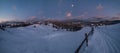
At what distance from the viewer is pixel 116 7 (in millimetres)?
6281

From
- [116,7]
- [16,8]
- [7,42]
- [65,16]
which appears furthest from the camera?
[65,16]

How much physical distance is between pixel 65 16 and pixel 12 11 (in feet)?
9.77

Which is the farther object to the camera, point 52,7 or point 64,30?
point 64,30

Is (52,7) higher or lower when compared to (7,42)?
higher

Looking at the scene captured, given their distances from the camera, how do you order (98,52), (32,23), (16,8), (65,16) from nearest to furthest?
1. (98,52)
2. (16,8)
3. (32,23)
4. (65,16)

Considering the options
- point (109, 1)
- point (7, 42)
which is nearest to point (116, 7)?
point (109, 1)

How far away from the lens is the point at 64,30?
30.4ft

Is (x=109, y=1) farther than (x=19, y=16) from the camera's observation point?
Yes

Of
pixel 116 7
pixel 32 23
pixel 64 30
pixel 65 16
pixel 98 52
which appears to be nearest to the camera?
pixel 98 52

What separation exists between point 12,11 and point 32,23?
3.58ft

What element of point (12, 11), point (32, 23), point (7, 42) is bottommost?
point (7, 42)

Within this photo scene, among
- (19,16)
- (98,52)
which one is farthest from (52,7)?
(98,52)

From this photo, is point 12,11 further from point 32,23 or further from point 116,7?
point 116,7

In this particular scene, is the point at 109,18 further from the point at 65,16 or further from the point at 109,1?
the point at 65,16
